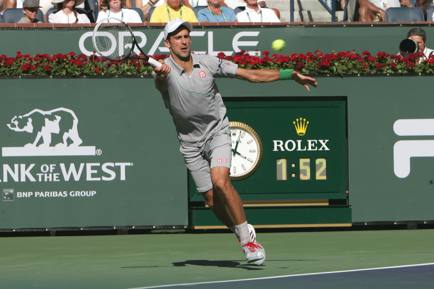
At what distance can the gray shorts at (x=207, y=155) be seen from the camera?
959 centimetres

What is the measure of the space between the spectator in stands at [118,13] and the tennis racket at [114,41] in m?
0.90

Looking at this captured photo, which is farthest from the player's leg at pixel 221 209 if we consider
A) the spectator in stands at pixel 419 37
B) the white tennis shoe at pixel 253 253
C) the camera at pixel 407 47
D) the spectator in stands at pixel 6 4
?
the spectator in stands at pixel 6 4

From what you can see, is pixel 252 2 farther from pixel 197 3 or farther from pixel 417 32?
pixel 417 32

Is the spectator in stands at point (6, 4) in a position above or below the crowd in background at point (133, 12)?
above

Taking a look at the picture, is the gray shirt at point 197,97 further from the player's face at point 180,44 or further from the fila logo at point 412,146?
the fila logo at point 412,146

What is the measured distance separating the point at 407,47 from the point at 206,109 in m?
4.56

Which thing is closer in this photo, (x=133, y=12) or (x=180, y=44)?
(x=180, y=44)

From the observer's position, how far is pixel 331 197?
12992 mm

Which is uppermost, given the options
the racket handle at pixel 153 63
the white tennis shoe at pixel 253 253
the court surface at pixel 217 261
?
the racket handle at pixel 153 63

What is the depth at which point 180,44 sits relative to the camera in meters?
9.53

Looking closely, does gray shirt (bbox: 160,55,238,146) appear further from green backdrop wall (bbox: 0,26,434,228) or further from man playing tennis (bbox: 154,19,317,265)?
green backdrop wall (bbox: 0,26,434,228)

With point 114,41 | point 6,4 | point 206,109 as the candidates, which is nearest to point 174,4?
point 6,4

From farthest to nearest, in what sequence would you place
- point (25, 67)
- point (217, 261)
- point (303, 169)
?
point (303, 169) < point (25, 67) < point (217, 261)

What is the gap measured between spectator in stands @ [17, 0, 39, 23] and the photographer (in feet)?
14.6
